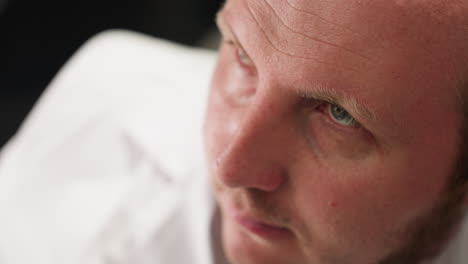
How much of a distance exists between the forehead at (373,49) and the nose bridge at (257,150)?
40mm

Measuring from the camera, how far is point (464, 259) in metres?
0.98

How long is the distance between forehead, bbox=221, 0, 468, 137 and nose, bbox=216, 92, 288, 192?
45 millimetres

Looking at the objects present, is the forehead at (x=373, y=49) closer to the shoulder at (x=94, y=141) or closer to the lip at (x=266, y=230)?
the lip at (x=266, y=230)

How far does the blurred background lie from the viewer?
5.27ft

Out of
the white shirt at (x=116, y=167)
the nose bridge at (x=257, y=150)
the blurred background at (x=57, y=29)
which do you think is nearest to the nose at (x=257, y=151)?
the nose bridge at (x=257, y=150)

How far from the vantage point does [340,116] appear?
641 mm

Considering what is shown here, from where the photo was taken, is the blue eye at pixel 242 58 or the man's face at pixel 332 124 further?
the blue eye at pixel 242 58

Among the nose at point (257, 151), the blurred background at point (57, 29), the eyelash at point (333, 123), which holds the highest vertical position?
the eyelash at point (333, 123)

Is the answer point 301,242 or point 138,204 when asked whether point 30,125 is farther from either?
point 301,242

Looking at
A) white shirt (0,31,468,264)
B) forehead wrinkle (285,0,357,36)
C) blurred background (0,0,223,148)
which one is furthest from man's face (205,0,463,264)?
blurred background (0,0,223,148)

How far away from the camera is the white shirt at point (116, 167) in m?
1.02

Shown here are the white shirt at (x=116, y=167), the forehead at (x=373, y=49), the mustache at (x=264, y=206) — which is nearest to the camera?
the forehead at (x=373, y=49)

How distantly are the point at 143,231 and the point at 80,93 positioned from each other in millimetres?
341

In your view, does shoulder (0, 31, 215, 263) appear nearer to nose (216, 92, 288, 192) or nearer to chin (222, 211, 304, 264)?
chin (222, 211, 304, 264)
